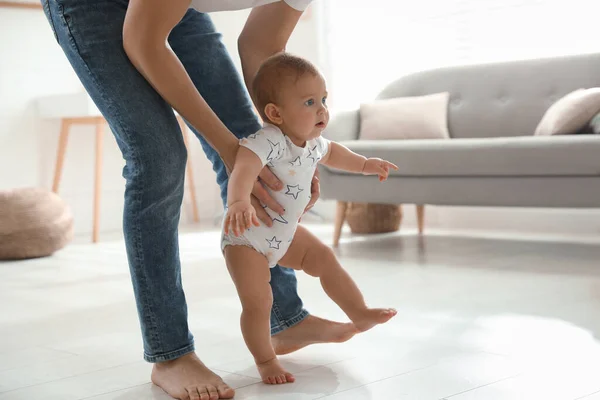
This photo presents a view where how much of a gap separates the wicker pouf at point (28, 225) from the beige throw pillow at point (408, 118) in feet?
4.96

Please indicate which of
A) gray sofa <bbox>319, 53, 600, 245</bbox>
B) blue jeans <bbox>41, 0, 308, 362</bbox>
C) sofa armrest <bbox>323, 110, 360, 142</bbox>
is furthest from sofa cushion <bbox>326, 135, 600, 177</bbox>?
blue jeans <bbox>41, 0, 308, 362</bbox>

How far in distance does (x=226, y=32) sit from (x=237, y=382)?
4.30 m

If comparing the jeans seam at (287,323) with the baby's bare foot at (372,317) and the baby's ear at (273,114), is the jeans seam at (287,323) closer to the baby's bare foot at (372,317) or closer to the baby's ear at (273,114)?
the baby's bare foot at (372,317)

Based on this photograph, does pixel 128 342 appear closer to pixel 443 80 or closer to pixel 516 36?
pixel 443 80

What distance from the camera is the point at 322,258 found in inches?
64.7

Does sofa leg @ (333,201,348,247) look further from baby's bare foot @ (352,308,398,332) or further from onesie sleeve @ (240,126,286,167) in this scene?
onesie sleeve @ (240,126,286,167)

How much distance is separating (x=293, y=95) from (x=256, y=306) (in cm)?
38

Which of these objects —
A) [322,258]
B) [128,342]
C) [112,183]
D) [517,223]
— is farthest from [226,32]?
[322,258]

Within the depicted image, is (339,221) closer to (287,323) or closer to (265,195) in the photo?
(287,323)

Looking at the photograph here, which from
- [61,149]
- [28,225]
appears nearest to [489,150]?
[28,225]

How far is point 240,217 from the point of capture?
4.42 ft

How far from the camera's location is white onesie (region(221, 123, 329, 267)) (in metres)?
1.53

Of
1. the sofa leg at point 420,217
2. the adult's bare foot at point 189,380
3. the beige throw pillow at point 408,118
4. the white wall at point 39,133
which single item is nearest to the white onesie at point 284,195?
the adult's bare foot at point 189,380

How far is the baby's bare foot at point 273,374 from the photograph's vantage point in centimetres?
153
